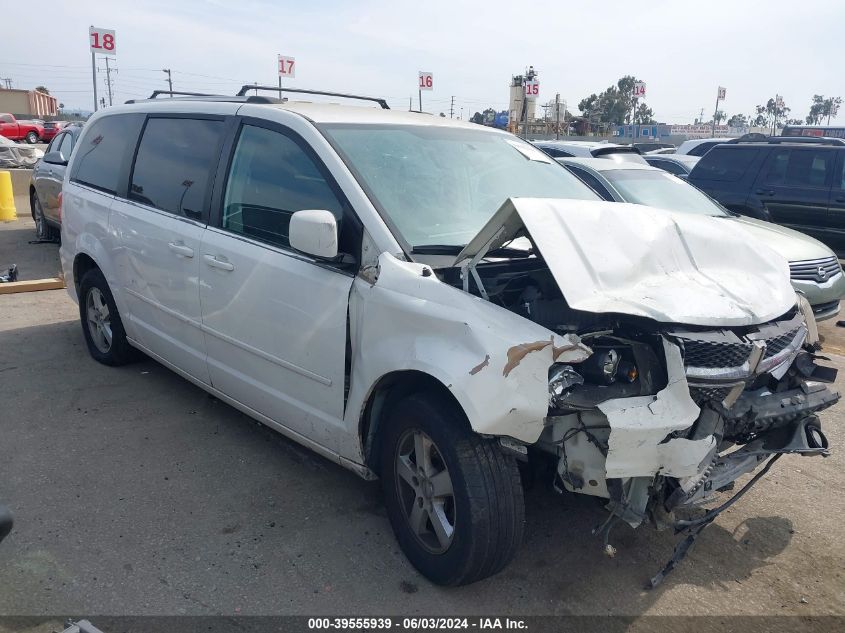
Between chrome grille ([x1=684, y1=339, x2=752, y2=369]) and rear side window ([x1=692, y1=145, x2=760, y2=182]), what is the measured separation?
8.20 metres

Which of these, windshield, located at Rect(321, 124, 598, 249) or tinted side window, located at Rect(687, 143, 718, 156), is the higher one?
tinted side window, located at Rect(687, 143, 718, 156)

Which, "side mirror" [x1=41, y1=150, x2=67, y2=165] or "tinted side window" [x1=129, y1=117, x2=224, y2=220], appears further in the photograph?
"side mirror" [x1=41, y1=150, x2=67, y2=165]

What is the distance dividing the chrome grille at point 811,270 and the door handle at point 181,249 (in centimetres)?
529

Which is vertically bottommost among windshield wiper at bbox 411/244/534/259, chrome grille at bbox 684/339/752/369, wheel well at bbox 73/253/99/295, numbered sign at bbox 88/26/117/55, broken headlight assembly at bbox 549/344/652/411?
wheel well at bbox 73/253/99/295

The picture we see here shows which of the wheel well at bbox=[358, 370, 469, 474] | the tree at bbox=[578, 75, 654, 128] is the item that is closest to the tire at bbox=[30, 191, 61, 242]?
the wheel well at bbox=[358, 370, 469, 474]

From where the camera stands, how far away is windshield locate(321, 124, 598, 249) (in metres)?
3.29

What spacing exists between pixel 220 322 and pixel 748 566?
2820 millimetres

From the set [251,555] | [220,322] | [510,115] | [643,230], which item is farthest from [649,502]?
[510,115]

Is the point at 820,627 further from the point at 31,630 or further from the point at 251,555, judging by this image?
the point at 31,630

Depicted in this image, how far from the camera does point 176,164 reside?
4.32 meters

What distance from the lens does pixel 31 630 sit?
8.71 ft

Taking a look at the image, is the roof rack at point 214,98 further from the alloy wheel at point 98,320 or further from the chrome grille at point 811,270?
the chrome grille at point 811,270

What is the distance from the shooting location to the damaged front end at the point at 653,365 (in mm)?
2545

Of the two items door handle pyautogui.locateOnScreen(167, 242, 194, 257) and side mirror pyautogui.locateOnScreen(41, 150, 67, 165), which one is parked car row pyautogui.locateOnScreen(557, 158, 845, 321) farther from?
side mirror pyautogui.locateOnScreen(41, 150, 67, 165)
